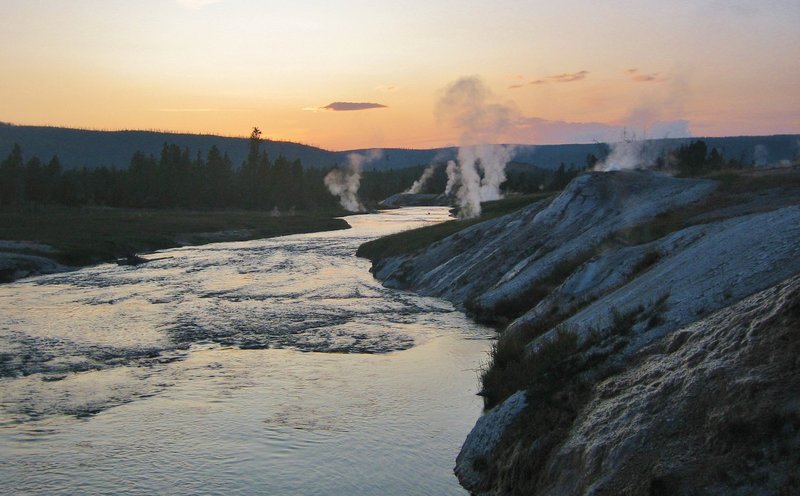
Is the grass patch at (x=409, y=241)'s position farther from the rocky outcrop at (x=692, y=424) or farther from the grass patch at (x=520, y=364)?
the rocky outcrop at (x=692, y=424)

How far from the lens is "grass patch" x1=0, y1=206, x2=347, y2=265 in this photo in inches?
2535

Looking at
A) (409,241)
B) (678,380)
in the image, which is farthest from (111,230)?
(678,380)

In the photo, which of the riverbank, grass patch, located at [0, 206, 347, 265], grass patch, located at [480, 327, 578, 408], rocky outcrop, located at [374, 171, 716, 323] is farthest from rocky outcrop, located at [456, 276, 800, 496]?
grass patch, located at [0, 206, 347, 265]

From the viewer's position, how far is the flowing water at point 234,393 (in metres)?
15.1

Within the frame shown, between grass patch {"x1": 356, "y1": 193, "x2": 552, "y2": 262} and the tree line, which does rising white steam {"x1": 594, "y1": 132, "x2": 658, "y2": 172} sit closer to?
grass patch {"x1": 356, "y1": 193, "x2": 552, "y2": 262}

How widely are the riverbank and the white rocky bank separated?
4371 centimetres

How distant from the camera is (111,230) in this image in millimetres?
81875

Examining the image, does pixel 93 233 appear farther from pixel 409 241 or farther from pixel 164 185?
pixel 164 185

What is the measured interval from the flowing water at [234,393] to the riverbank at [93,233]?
1789 cm

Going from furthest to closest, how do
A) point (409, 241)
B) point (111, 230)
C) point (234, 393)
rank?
point (111, 230) → point (409, 241) → point (234, 393)

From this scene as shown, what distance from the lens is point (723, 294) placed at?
14.9 meters

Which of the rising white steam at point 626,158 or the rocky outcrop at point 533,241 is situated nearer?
the rocky outcrop at point 533,241

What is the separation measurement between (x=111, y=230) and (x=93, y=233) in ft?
20.2

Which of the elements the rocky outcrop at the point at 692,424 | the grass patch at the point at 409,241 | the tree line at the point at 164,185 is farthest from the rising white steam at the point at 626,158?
the tree line at the point at 164,185
